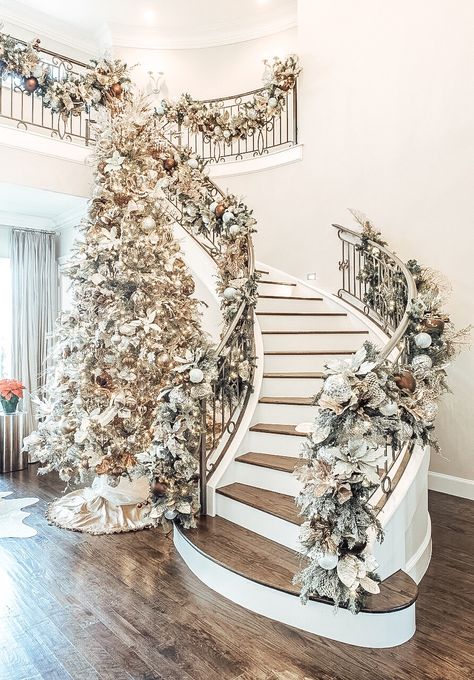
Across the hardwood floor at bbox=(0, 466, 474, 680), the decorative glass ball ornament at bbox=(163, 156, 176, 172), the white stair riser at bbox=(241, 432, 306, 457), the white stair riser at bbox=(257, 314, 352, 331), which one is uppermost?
the decorative glass ball ornament at bbox=(163, 156, 176, 172)

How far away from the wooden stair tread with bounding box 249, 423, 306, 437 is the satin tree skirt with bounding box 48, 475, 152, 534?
1033 millimetres

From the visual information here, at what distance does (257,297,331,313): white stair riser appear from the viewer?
16.5ft

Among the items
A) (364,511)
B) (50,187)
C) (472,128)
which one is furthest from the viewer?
(50,187)

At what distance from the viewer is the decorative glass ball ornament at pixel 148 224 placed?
12.8 feet

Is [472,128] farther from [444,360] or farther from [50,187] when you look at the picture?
[50,187]

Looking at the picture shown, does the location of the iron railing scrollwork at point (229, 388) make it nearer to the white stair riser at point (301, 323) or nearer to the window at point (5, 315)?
the white stair riser at point (301, 323)

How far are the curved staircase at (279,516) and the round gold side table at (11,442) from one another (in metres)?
2.98

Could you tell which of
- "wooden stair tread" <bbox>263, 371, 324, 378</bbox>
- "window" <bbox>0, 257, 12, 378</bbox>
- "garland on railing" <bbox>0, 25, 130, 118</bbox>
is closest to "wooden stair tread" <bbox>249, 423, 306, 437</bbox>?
"wooden stair tread" <bbox>263, 371, 324, 378</bbox>

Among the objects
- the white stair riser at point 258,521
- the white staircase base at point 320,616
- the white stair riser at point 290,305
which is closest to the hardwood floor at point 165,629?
the white staircase base at point 320,616

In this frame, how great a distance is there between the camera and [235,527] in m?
3.07

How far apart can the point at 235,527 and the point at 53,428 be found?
1909 millimetres

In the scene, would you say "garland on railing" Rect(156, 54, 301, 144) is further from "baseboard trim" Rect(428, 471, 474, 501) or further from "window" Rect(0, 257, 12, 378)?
"baseboard trim" Rect(428, 471, 474, 501)

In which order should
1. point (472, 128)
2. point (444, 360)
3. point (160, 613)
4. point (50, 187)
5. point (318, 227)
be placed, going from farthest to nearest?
point (318, 227) < point (50, 187) < point (472, 128) < point (444, 360) < point (160, 613)

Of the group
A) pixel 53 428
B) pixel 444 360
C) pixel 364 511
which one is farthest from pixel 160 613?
pixel 444 360
